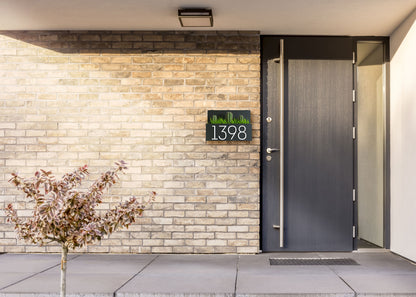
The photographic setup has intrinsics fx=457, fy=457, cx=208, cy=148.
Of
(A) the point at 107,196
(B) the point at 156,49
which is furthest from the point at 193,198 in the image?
(B) the point at 156,49

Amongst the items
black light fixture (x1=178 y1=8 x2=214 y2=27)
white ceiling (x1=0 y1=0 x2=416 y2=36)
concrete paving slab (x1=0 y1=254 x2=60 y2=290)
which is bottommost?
concrete paving slab (x1=0 y1=254 x2=60 y2=290)

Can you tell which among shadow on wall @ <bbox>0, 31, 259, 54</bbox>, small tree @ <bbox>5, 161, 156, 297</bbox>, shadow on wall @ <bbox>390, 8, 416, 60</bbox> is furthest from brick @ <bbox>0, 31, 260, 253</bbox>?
small tree @ <bbox>5, 161, 156, 297</bbox>

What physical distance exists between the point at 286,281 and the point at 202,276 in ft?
2.52

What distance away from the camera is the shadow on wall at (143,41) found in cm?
542

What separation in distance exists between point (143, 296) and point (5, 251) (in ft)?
8.51

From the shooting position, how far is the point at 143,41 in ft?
17.9

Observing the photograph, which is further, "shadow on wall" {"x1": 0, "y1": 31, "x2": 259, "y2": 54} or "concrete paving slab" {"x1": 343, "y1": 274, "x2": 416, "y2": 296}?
"shadow on wall" {"x1": 0, "y1": 31, "x2": 259, "y2": 54}

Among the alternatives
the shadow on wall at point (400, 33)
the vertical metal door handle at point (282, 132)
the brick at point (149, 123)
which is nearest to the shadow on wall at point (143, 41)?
the brick at point (149, 123)

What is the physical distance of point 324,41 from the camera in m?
5.57

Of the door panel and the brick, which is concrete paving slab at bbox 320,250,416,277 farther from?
the brick

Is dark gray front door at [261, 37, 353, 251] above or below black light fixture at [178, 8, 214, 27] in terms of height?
below

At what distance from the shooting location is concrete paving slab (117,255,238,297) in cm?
368

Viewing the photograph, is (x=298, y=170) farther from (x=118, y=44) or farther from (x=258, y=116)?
(x=118, y=44)

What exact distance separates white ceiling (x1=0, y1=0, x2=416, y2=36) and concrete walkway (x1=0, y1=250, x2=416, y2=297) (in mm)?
2632
